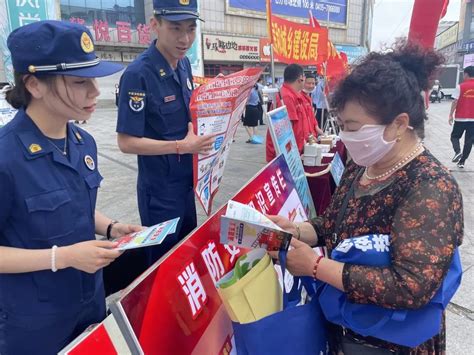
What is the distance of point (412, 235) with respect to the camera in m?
1.00

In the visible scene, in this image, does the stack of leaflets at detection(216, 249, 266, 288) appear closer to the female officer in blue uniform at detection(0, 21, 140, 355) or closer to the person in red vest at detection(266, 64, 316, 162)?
the female officer in blue uniform at detection(0, 21, 140, 355)

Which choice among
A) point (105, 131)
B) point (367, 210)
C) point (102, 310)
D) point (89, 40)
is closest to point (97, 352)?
point (102, 310)

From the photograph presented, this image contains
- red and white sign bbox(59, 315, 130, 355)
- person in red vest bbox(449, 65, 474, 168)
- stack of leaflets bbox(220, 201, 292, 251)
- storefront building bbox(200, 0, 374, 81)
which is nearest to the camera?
red and white sign bbox(59, 315, 130, 355)

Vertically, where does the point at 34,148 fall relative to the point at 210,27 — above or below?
below

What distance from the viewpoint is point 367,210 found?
1.18m

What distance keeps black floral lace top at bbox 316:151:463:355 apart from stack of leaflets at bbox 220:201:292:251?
22 cm

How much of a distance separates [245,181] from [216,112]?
13.4 ft

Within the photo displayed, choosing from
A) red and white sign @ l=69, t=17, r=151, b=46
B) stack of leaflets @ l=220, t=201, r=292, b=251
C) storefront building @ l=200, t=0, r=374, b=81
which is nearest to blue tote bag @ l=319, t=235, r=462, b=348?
stack of leaflets @ l=220, t=201, r=292, b=251

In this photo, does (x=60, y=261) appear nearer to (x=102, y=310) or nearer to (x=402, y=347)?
(x=102, y=310)

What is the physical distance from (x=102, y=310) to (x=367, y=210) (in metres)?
1.09

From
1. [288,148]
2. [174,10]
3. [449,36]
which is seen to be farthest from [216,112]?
[449,36]

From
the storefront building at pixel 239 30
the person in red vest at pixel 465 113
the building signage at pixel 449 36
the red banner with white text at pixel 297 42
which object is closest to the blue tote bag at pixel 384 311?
the red banner with white text at pixel 297 42

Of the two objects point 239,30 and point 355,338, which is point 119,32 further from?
point 355,338

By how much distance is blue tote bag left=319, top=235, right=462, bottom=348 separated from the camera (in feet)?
3.38
